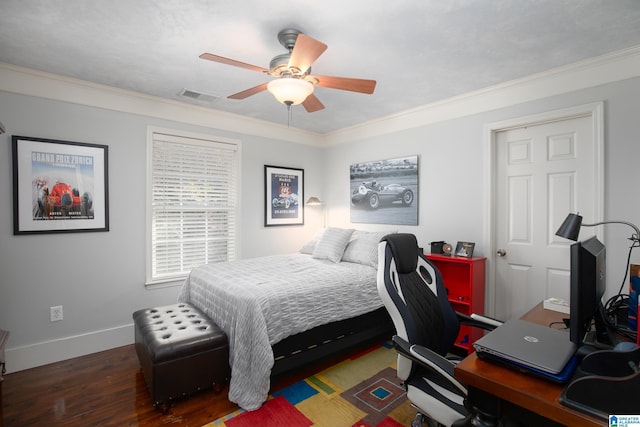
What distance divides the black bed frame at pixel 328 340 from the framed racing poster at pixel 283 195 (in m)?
1.97

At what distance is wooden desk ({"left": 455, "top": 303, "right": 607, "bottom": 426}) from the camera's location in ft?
2.76

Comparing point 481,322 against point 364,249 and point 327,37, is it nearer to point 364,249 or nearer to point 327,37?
point 364,249

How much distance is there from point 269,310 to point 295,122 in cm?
277

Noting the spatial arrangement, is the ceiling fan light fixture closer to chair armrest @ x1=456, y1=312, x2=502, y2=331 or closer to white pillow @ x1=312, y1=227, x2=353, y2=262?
chair armrest @ x1=456, y1=312, x2=502, y2=331

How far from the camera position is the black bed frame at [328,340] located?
2.38 metres

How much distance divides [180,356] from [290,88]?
1905 mm

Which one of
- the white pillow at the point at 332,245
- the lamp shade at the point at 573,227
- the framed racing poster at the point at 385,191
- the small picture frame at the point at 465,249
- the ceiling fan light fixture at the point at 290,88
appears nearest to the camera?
the lamp shade at the point at 573,227

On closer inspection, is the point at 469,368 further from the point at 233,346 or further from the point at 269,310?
the point at 233,346

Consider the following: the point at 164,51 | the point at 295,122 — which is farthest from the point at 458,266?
the point at 164,51

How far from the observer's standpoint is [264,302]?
226 cm

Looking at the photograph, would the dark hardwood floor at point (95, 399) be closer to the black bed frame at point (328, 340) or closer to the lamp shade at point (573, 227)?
the black bed frame at point (328, 340)

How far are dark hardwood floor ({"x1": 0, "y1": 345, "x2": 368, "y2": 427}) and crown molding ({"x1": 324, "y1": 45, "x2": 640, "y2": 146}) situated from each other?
2.78m

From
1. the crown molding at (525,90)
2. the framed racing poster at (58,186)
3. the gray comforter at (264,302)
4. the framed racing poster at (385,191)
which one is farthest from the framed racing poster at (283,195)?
the framed racing poster at (58,186)

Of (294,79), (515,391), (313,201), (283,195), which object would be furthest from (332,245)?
(515,391)
